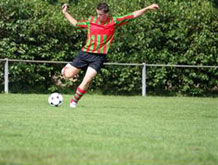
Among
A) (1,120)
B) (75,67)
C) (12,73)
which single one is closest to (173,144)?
(1,120)

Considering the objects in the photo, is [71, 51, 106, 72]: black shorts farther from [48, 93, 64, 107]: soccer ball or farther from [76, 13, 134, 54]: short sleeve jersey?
[48, 93, 64, 107]: soccer ball

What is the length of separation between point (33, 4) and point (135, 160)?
41.3 ft

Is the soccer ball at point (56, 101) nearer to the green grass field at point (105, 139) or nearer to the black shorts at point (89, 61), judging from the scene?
the black shorts at point (89, 61)

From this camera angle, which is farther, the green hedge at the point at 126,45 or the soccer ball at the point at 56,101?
the green hedge at the point at 126,45

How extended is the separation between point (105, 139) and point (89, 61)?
496 centimetres

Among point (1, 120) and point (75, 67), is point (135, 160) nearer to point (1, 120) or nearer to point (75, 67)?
point (1, 120)

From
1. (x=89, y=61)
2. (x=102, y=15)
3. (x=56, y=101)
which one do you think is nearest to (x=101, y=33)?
(x=102, y=15)

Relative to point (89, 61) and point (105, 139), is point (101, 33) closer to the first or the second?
point (89, 61)

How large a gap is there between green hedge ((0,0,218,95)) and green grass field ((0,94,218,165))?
7.54m

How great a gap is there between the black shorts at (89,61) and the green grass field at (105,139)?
195cm

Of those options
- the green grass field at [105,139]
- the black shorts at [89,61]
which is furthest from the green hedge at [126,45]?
the green grass field at [105,139]

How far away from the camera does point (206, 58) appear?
16562 mm

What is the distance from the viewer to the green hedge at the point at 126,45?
1605cm

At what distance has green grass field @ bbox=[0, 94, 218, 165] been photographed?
462cm
